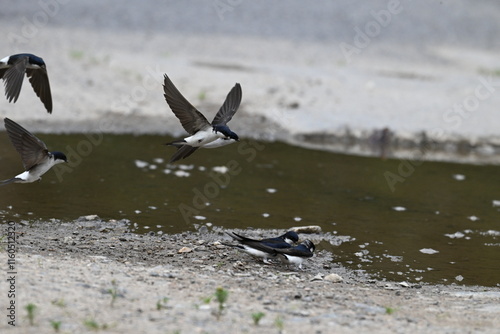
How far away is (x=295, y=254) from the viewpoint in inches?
250

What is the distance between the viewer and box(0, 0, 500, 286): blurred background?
318 inches

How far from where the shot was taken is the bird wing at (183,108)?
608 cm

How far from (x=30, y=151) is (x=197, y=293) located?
1870 millimetres

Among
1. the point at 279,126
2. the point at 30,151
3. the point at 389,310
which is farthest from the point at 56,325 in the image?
the point at 279,126

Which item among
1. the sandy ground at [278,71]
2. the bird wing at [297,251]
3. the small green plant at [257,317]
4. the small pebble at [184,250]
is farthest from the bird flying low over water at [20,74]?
the sandy ground at [278,71]

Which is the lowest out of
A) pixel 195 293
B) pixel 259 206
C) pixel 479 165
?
pixel 195 293

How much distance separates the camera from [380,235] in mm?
7949

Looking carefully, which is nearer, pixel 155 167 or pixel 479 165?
pixel 155 167

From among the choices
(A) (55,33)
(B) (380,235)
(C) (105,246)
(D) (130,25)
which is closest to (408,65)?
(D) (130,25)

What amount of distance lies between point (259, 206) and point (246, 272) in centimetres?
259

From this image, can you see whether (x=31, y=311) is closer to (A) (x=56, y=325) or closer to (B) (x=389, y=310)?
(A) (x=56, y=325)

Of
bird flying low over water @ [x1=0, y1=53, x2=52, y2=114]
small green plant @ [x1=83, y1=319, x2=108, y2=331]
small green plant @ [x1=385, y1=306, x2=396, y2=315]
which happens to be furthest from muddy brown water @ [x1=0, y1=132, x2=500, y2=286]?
small green plant @ [x1=83, y1=319, x2=108, y2=331]

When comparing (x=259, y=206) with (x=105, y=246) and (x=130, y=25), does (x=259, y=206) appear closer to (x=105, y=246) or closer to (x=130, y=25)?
(x=105, y=246)

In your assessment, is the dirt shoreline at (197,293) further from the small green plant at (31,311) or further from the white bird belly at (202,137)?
the white bird belly at (202,137)
